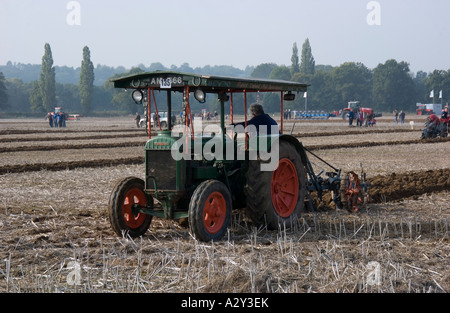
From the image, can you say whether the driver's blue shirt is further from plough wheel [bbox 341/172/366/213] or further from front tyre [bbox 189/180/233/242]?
plough wheel [bbox 341/172/366/213]

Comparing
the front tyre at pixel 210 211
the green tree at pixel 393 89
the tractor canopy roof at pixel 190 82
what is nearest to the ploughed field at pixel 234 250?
the front tyre at pixel 210 211

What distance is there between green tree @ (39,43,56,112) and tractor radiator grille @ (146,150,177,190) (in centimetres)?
10186

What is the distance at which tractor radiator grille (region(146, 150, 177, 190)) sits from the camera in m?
7.89

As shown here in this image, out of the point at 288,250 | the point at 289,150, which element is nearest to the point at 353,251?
the point at 288,250

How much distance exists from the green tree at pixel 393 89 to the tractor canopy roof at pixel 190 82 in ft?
390

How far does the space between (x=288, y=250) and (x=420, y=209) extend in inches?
163

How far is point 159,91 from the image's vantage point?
8398mm

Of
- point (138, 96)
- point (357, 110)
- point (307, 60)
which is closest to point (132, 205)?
point (138, 96)

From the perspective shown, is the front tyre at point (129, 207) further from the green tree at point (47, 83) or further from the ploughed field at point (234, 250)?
the green tree at point (47, 83)

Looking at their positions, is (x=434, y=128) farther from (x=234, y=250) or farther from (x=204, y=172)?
(x=234, y=250)

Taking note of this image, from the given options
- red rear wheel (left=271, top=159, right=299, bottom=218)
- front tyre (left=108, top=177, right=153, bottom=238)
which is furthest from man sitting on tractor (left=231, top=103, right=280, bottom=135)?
front tyre (left=108, top=177, right=153, bottom=238)

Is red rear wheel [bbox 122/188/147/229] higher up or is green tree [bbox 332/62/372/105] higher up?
green tree [bbox 332/62/372/105]

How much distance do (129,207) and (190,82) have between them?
6.46 feet

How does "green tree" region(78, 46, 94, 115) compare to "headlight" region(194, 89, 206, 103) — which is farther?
"green tree" region(78, 46, 94, 115)
